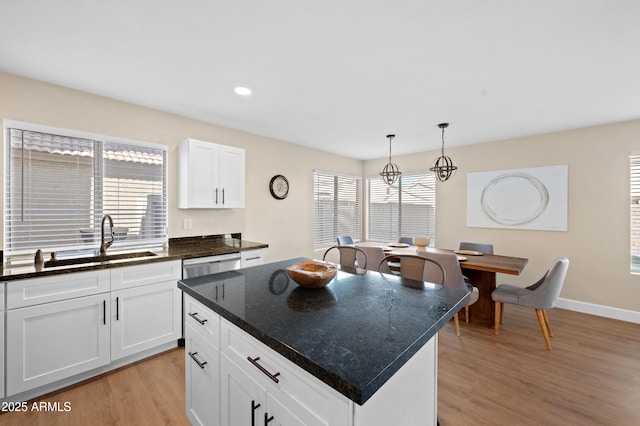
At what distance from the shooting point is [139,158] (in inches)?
117

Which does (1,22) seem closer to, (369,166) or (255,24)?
(255,24)

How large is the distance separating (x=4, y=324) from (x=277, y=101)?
2.72 meters

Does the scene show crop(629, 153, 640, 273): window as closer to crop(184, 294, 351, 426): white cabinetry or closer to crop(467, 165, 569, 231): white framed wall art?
crop(467, 165, 569, 231): white framed wall art

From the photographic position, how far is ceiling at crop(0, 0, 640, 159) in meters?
1.57

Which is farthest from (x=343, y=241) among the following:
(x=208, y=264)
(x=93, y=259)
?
(x=93, y=259)

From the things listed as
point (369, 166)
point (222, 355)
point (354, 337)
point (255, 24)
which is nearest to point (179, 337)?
point (222, 355)

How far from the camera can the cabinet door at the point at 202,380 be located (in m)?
1.40

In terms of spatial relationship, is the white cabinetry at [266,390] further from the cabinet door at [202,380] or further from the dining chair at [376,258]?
the dining chair at [376,258]

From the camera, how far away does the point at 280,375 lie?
0.99 meters

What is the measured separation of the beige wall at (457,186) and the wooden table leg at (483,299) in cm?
131

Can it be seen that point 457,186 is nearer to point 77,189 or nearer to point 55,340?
point 77,189

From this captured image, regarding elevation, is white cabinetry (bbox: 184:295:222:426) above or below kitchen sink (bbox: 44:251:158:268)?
below

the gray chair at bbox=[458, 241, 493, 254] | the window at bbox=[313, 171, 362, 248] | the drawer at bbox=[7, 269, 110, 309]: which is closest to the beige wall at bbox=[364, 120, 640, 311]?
the gray chair at bbox=[458, 241, 493, 254]

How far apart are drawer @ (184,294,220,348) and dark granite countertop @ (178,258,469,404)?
0.30 feet
